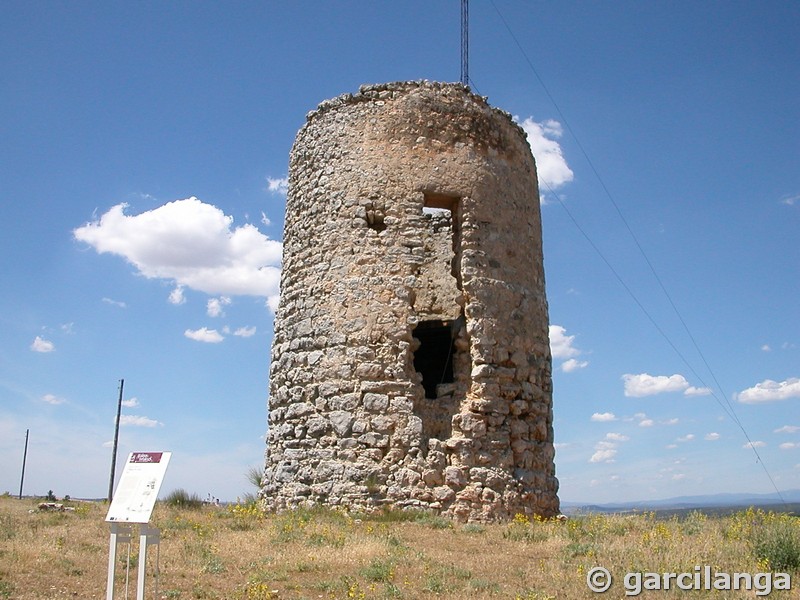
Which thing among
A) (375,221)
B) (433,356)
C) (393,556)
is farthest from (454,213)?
(393,556)

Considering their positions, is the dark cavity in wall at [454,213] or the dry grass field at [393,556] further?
the dark cavity in wall at [454,213]

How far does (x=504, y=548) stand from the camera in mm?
7844

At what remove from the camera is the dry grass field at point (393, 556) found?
620cm

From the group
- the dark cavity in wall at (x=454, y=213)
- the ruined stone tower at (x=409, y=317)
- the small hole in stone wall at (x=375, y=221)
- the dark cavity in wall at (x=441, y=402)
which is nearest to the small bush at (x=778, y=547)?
the ruined stone tower at (x=409, y=317)

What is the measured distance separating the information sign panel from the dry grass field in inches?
43.5

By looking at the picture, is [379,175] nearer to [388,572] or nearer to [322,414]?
[322,414]

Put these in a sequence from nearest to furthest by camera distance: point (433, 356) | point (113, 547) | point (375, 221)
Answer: point (113, 547)
point (375, 221)
point (433, 356)

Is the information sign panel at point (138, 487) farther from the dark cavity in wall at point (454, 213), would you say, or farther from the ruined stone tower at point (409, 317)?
the dark cavity in wall at point (454, 213)

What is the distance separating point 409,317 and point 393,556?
3.61m

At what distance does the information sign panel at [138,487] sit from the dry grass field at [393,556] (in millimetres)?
1105

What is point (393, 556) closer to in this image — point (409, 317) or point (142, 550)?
point (142, 550)

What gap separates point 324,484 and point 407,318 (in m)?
2.38

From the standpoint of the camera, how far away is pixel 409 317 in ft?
32.9

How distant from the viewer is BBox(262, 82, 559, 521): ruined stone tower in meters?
9.62
